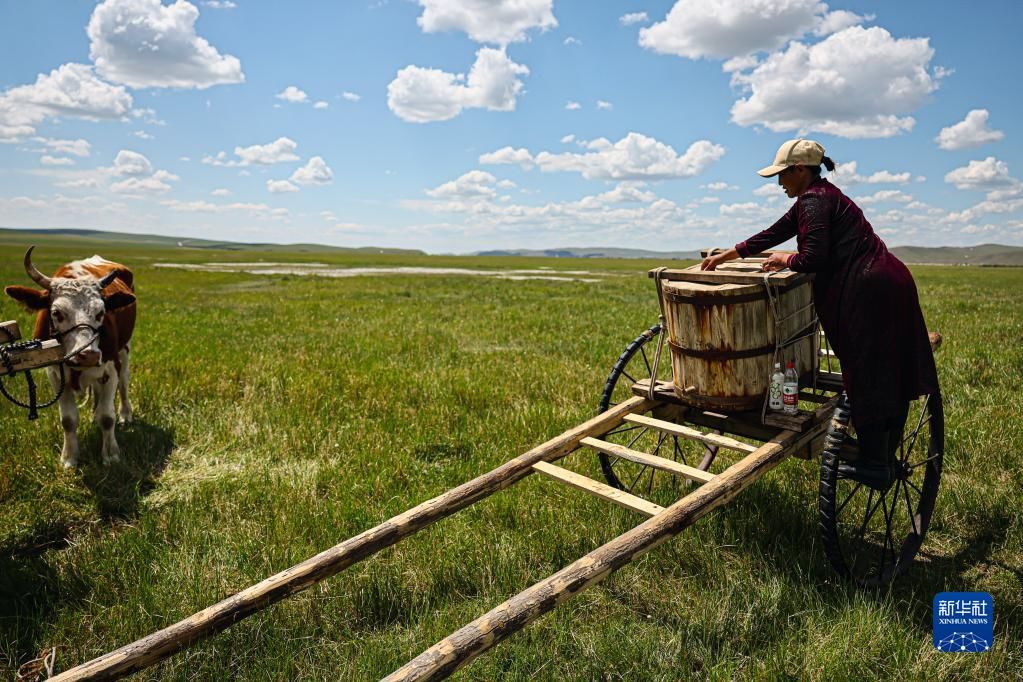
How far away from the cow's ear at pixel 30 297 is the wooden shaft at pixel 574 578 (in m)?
5.14

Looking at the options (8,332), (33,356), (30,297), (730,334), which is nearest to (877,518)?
(730,334)

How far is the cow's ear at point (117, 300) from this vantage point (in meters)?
6.14

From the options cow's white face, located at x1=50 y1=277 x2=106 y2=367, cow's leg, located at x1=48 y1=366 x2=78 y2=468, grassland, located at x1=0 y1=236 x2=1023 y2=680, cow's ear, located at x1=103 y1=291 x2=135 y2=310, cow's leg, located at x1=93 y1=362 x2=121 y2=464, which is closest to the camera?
grassland, located at x1=0 y1=236 x2=1023 y2=680

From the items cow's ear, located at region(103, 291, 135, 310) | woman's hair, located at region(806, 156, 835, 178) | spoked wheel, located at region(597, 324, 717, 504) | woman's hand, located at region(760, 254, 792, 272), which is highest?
woman's hair, located at region(806, 156, 835, 178)

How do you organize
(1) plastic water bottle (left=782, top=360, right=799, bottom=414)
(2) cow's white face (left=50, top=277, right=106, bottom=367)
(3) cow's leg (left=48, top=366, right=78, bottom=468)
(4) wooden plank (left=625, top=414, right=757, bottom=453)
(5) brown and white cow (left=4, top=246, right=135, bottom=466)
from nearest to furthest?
(4) wooden plank (left=625, top=414, right=757, bottom=453) < (1) plastic water bottle (left=782, top=360, right=799, bottom=414) < (2) cow's white face (left=50, top=277, right=106, bottom=367) < (5) brown and white cow (left=4, top=246, right=135, bottom=466) < (3) cow's leg (left=48, top=366, right=78, bottom=468)

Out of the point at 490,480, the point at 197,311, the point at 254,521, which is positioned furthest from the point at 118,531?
the point at 197,311

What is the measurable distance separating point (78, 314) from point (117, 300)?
483 mm

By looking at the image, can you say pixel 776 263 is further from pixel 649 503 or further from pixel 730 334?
pixel 649 503

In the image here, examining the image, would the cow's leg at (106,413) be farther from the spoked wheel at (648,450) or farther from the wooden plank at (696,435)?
the wooden plank at (696,435)

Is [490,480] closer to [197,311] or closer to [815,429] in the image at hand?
[815,429]

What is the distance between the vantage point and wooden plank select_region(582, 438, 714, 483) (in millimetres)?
4102

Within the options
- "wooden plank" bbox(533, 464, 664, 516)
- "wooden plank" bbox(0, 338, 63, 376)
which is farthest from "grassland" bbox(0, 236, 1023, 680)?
"wooden plank" bbox(0, 338, 63, 376)

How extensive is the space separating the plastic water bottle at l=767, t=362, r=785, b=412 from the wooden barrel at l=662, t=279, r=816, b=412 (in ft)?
0.22

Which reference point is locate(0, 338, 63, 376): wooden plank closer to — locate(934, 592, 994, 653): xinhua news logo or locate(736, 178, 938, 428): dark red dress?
locate(736, 178, 938, 428): dark red dress
